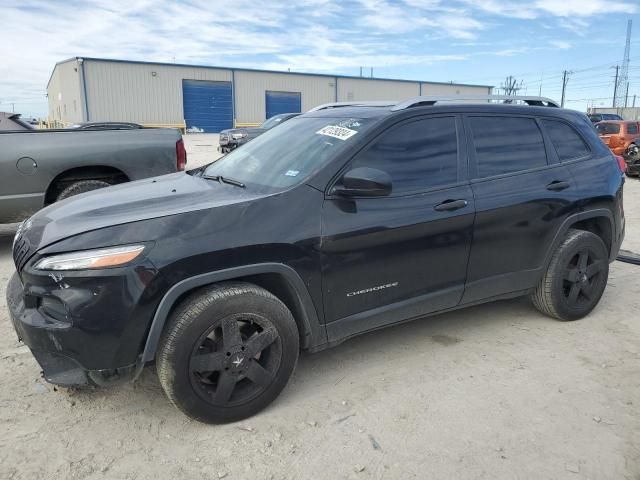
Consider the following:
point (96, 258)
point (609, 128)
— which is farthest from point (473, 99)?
point (609, 128)

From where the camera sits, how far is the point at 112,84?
36.2m

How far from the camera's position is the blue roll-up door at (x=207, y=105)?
40.1 m

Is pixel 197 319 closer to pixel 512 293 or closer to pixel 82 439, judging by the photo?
pixel 82 439

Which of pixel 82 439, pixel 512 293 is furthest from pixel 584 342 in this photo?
pixel 82 439

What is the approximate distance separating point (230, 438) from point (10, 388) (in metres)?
1.50

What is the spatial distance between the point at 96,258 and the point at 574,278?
351 centimetres

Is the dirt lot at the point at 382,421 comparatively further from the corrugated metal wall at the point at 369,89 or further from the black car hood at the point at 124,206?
the corrugated metal wall at the point at 369,89

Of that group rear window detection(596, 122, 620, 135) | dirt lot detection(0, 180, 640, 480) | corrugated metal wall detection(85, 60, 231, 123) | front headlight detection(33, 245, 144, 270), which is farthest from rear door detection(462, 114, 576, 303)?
corrugated metal wall detection(85, 60, 231, 123)

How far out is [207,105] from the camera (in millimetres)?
40594

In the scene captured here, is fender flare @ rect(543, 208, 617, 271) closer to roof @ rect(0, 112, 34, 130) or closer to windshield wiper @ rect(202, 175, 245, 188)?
windshield wiper @ rect(202, 175, 245, 188)

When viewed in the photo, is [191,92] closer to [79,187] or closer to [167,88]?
[167,88]

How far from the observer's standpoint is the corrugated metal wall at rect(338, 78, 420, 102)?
46219 millimetres

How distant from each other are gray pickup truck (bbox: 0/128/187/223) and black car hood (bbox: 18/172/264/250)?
2741 millimetres

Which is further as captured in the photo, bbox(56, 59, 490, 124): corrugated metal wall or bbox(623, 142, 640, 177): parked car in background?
bbox(56, 59, 490, 124): corrugated metal wall
